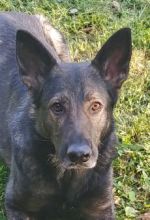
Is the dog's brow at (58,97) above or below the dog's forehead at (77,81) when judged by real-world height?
below

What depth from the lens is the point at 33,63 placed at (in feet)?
15.2

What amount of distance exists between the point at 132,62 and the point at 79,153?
2.76 m

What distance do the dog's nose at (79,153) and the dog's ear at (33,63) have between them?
659mm

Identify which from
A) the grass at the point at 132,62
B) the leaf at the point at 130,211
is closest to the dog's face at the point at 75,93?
the leaf at the point at 130,211

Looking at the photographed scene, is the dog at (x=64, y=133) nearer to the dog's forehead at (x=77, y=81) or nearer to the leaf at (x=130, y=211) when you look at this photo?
the dog's forehead at (x=77, y=81)

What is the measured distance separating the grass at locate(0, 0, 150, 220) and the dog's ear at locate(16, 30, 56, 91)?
123cm

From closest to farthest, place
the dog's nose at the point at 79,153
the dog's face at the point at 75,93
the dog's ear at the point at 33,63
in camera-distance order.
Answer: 1. the dog's nose at the point at 79,153
2. the dog's face at the point at 75,93
3. the dog's ear at the point at 33,63

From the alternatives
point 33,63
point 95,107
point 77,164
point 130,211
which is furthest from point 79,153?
point 130,211

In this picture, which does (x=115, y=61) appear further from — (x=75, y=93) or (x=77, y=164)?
(x=77, y=164)

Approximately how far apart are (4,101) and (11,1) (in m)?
1.96

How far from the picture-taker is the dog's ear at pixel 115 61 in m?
4.59

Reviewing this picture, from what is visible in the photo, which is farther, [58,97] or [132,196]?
[132,196]

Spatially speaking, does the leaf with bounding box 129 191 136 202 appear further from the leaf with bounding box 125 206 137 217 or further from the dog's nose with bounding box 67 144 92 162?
the dog's nose with bounding box 67 144 92 162

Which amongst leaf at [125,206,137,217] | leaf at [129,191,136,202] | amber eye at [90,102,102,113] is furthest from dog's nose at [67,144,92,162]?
leaf at [129,191,136,202]
